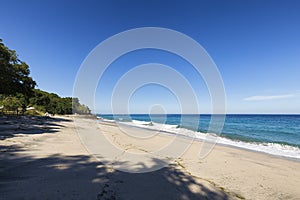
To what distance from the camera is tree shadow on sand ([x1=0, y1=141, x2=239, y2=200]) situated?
3.31m

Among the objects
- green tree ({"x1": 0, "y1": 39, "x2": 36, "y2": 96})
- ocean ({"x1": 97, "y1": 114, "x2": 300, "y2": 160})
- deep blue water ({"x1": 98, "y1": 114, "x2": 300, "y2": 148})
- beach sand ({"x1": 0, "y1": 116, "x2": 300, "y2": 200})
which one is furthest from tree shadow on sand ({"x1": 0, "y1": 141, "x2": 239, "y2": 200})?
deep blue water ({"x1": 98, "y1": 114, "x2": 300, "y2": 148})

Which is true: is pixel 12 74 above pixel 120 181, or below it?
above

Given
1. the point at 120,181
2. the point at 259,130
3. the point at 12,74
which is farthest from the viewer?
the point at 259,130

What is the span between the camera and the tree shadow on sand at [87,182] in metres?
3.31

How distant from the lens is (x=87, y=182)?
3.90 m

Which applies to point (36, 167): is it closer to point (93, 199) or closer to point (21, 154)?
point (21, 154)

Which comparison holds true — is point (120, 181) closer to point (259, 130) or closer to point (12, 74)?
point (12, 74)

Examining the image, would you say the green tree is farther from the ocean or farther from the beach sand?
the ocean

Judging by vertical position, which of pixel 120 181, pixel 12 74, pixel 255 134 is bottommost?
pixel 255 134

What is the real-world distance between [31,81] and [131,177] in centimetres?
2388

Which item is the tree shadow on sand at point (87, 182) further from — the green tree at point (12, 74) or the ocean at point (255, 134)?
the green tree at point (12, 74)

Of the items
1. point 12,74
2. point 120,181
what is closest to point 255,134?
point 120,181

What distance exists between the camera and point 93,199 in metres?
3.16

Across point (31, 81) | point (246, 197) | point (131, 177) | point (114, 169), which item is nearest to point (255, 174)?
point (246, 197)
